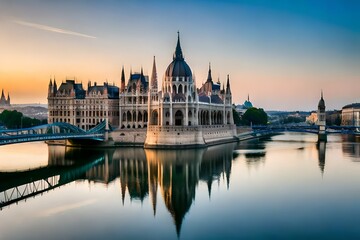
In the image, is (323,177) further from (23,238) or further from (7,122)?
(7,122)

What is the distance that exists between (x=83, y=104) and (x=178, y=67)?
19.8 m

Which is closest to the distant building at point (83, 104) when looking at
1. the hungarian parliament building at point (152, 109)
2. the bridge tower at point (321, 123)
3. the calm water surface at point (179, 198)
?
the hungarian parliament building at point (152, 109)

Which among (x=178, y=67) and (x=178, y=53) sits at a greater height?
(x=178, y=53)

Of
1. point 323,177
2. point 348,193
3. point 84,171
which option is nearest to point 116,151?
point 84,171

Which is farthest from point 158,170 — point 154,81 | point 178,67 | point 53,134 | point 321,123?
Answer: point 321,123

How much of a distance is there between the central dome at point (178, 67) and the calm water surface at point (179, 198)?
70.8 ft

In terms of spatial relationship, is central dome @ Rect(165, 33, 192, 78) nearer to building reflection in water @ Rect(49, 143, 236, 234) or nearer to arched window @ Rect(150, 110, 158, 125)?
arched window @ Rect(150, 110, 158, 125)

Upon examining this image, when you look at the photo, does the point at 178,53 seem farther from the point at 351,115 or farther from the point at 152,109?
the point at 351,115

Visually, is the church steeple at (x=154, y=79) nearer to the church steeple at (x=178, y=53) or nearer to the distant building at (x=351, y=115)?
the church steeple at (x=178, y=53)

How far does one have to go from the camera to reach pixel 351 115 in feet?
443

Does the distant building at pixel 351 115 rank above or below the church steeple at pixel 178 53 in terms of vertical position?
below

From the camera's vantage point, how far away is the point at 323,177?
118ft

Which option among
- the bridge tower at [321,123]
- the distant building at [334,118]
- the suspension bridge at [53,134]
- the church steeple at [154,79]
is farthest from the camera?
the distant building at [334,118]

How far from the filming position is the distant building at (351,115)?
5133 inches
